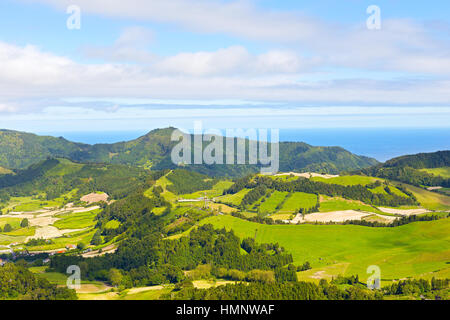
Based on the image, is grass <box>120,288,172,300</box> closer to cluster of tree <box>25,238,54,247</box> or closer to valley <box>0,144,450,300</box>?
valley <box>0,144,450,300</box>

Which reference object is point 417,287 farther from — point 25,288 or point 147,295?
point 25,288

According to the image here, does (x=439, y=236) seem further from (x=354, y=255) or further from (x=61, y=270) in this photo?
(x=61, y=270)

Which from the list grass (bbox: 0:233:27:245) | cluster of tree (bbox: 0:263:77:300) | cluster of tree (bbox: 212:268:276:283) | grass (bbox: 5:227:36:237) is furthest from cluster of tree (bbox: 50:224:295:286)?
grass (bbox: 5:227:36:237)

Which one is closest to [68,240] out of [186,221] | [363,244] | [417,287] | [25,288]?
[186,221]

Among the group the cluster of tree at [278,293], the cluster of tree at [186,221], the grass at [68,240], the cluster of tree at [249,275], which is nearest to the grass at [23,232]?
the grass at [68,240]
